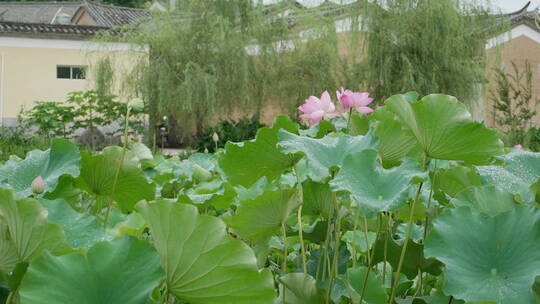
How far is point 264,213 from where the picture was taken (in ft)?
1.50

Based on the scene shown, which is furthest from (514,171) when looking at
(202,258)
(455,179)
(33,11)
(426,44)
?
→ (33,11)

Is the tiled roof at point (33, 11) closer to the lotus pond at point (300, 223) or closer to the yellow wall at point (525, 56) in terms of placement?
the yellow wall at point (525, 56)

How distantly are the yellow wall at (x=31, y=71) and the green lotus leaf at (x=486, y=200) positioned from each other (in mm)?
11131

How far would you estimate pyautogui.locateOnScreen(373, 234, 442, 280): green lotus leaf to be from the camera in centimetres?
45

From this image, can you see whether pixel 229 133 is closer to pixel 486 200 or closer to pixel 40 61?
pixel 40 61

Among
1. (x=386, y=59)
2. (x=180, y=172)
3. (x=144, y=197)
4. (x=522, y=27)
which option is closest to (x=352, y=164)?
(x=144, y=197)

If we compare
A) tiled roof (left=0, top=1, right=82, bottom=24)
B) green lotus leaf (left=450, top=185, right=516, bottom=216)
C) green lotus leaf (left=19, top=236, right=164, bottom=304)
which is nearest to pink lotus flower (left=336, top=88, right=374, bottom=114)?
green lotus leaf (left=450, top=185, right=516, bottom=216)

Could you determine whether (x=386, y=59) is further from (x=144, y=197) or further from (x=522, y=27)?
(x=144, y=197)

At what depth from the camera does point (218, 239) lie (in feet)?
Result: 1.08

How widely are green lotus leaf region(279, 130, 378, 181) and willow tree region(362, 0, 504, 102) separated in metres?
7.19

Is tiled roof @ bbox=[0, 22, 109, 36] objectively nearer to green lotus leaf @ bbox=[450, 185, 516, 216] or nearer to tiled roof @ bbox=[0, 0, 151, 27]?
tiled roof @ bbox=[0, 0, 151, 27]

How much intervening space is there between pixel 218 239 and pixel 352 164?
121 millimetres

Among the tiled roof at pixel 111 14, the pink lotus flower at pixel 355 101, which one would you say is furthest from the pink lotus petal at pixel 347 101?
the tiled roof at pixel 111 14

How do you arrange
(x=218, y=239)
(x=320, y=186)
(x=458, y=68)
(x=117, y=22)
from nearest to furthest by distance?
(x=218, y=239)
(x=320, y=186)
(x=458, y=68)
(x=117, y=22)
